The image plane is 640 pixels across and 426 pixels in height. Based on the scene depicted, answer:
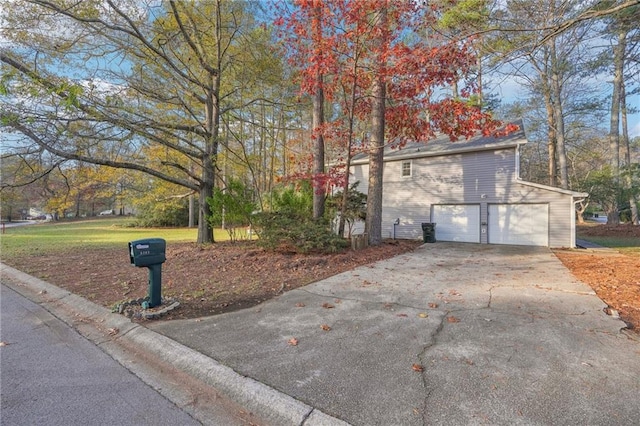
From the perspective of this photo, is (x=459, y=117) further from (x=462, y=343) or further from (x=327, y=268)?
(x=462, y=343)

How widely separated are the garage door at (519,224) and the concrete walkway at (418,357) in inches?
318

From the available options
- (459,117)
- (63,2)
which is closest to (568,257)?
(459,117)

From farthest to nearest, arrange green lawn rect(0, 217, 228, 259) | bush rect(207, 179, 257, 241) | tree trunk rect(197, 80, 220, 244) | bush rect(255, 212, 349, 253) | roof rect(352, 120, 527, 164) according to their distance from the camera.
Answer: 1. roof rect(352, 120, 527, 164)
2. green lawn rect(0, 217, 228, 259)
3. tree trunk rect(197, 80, 220, 244)
4. bush rect(207, 179, 257, 241)
5. bush rect(255, 212, 349, 253)

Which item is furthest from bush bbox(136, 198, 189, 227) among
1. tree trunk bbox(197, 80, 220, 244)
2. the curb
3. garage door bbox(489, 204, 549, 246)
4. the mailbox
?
the mailbox

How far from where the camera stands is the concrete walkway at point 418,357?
2.13 metres

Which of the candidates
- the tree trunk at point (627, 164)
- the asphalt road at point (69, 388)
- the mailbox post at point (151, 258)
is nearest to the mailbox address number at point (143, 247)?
the mailbox post at point (151, 258)

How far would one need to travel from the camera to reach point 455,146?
13602 millimetres

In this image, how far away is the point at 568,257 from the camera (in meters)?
8.95

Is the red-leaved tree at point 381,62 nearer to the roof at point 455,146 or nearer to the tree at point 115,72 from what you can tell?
the tree at point 115,72

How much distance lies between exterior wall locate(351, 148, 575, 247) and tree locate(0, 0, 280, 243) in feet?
26.6

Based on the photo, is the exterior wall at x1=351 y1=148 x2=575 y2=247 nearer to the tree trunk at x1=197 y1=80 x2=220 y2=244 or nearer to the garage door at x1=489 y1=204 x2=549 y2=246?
the garage door at x1=489 y1=204 x2=549 y2=246

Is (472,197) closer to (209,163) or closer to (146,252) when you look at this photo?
(209,163)

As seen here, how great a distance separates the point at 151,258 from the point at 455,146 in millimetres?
13257

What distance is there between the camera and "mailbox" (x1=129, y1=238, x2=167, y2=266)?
3.77m
